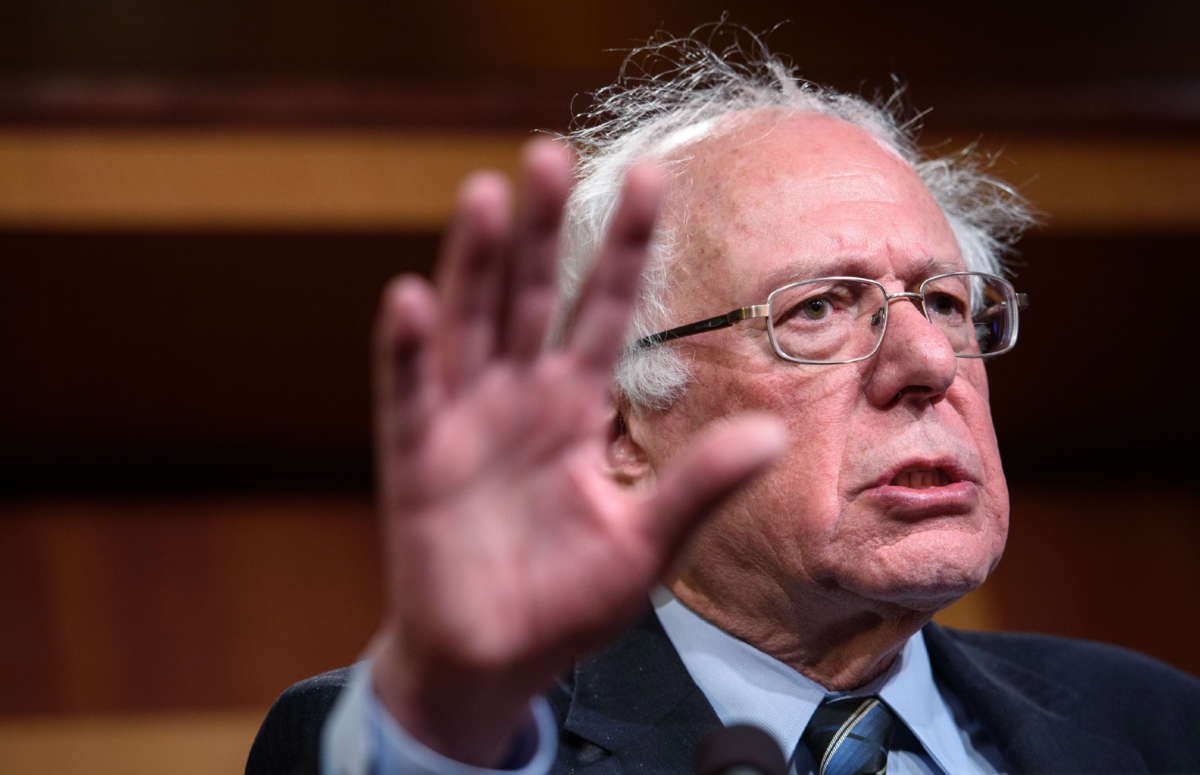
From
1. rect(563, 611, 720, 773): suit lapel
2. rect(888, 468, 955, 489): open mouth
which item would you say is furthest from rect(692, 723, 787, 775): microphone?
rect(888, 468, 955, 489): open mouth

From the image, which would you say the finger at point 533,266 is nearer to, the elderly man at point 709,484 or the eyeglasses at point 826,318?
the elderly man at point 709,484

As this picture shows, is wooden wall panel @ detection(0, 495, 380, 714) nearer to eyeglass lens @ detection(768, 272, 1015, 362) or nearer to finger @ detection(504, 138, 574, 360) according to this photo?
eyeglass lens @ detection(768, 272, 1015, 362)

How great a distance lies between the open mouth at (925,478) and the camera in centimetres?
144

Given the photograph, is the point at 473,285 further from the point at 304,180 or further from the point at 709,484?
the point at 304,180

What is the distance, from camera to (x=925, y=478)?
145cm

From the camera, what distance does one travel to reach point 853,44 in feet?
9.16

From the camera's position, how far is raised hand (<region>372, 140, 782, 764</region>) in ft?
Answer: 2.80

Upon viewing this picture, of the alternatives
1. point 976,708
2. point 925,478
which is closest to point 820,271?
point 925,478

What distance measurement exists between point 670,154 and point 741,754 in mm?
1083

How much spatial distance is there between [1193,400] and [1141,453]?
0.74ft

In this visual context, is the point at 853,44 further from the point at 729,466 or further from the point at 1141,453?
the point at 729,466

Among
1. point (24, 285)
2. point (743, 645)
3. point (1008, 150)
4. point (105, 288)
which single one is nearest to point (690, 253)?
point (743, 645)

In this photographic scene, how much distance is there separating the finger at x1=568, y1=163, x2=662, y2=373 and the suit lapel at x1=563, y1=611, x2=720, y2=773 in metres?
0.69

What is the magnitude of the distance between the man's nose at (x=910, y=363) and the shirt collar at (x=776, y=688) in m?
0.39
